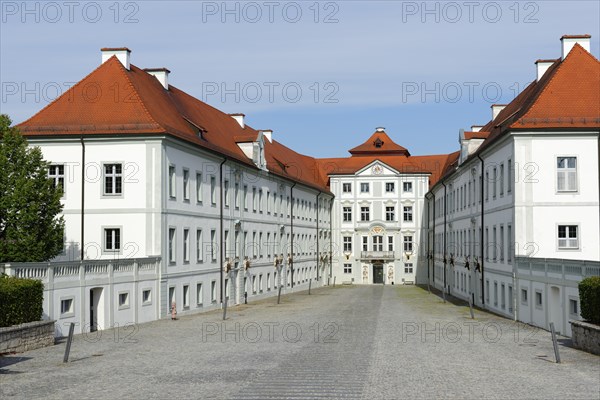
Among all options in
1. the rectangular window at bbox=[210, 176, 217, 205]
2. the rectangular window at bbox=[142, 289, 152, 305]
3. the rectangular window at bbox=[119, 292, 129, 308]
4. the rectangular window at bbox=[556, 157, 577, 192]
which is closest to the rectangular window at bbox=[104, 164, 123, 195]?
the rectangular window at bbox=[142, 289, 152, 305]

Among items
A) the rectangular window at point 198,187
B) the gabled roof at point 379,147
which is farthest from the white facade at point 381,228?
the rectangular window at point 198,187

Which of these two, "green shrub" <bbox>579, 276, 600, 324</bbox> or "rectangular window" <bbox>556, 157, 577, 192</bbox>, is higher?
"rectangular window" <bbox>556, 157, 577, 192</bbox>

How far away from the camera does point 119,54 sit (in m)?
40.7

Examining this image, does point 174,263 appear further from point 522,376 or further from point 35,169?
point 522,376

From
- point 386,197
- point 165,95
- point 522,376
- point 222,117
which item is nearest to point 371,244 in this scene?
point 386,197

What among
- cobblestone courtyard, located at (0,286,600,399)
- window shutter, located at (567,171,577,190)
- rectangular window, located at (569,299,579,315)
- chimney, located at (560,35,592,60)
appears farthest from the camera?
chimney, located at (560,35,592,60)

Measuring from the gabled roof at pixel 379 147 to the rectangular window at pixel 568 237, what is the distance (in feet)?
181

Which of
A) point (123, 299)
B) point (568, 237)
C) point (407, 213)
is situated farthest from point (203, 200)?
point (407, 213)

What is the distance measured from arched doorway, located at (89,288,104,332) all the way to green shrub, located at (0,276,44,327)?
583 centimetres

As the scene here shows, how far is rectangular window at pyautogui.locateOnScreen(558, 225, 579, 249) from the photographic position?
117ft

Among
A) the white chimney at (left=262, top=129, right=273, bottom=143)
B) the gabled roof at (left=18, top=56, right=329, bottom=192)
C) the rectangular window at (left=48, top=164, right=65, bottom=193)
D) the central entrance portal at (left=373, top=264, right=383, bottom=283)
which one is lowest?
the central entrance portal at (left=373, top=264, right=383, bottom=283)

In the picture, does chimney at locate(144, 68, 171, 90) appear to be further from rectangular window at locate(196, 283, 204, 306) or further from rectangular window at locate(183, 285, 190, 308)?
rectangular window at locate(183, 285, 190, 308)

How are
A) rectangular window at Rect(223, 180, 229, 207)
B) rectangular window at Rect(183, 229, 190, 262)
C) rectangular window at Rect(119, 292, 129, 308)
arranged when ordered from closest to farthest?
rectangular window at Rect(119, 292, 129, 308), rectangular window at Rect(183, 229, 190, 262), rectangular window at Rect(223, 180, 229, 207)

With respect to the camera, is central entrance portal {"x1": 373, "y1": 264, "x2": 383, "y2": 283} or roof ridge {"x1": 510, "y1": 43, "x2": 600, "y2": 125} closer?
roof ridge {"x1": 510, "y1": 43, "x2": 600, "y2": 125}
